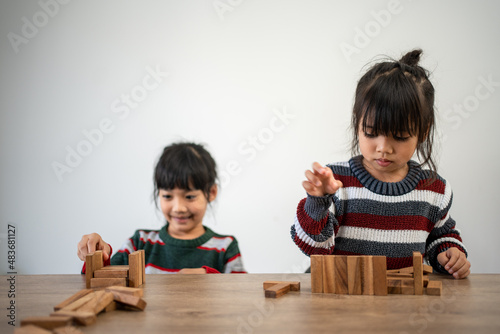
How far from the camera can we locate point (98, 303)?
31.2 inches

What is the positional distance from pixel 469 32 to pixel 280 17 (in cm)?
92

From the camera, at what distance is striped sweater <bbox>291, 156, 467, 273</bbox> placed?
1.38 meters

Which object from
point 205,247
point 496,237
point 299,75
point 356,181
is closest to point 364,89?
point 356,181

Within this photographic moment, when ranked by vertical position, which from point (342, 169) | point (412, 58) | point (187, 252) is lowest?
point (187, 252)

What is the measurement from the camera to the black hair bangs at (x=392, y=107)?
4.15 feet

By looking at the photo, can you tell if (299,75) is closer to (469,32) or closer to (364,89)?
(469,32)

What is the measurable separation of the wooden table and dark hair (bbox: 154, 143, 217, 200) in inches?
33.4

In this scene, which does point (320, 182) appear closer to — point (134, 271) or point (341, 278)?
point (341, 278)

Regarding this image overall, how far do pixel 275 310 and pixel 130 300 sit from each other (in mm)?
241

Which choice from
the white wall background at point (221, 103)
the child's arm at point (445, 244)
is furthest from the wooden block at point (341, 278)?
the white wall background at point (221, 103)

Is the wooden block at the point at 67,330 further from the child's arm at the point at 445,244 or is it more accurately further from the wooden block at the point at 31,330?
the child's arm at the point at 445,244

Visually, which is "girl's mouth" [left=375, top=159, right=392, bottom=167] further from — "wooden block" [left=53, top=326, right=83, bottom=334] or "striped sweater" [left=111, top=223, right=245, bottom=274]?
"wooden block" [left=53, top=326, right=83, bottom=334]

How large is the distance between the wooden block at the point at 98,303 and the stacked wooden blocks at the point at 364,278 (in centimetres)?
38

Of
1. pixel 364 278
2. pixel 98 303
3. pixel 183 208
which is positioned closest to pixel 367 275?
pixel 364 278
